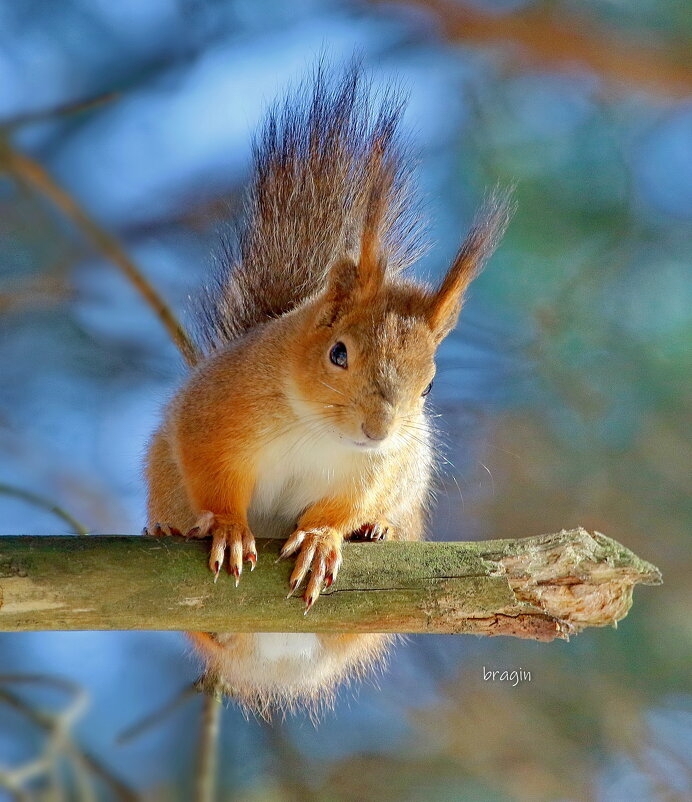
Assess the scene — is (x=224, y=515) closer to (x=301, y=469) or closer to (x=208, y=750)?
(x=301, y=469)

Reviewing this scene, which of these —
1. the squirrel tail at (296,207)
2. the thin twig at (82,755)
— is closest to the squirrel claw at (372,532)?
the squirrel tail at (296,207)

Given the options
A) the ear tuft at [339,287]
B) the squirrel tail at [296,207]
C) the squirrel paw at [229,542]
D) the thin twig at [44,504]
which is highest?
the squirrel tail at [296,207]

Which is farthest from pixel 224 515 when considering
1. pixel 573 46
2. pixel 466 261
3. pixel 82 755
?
pixel 573 46

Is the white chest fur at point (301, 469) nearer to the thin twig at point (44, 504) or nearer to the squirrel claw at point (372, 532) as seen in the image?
the squirrel claw at point (372, 532)

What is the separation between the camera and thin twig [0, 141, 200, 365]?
229 centimetres

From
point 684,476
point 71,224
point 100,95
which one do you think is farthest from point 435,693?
point 100,95

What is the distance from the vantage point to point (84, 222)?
2324 millimetres

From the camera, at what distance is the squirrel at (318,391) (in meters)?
1.51

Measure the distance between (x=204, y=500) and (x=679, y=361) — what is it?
1416 mm

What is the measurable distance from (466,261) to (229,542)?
0.70m

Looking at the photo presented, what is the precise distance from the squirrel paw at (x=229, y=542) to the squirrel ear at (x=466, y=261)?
1.74 feet

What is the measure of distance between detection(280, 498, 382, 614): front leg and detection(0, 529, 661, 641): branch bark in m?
0.02

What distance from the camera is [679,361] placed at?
7.88 ft

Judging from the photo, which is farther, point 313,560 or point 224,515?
point 224,515
